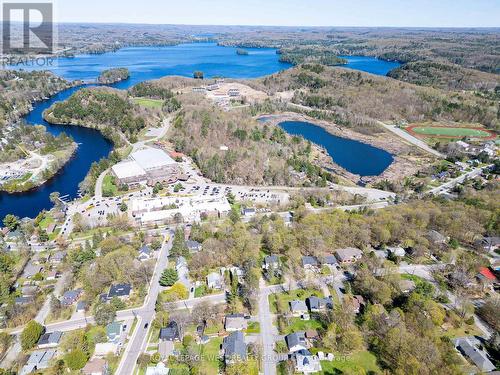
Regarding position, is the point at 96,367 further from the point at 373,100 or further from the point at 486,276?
the point at 373,100

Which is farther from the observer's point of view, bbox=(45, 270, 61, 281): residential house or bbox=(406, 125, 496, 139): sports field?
bbox=(406, 125, 496, 139): sports field

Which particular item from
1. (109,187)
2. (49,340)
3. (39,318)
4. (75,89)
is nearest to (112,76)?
(75,89)

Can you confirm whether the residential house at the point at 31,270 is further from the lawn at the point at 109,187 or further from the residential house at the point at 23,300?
the lawn at the point at 109,187

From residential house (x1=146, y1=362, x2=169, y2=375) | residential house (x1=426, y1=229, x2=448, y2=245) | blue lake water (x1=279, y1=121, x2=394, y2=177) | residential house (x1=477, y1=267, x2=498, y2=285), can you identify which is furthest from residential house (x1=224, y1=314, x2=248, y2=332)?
blue lake water (x1=279, y1=121, x2=394, y2=177)

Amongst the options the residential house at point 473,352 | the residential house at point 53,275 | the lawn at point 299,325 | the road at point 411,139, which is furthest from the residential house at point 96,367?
the road at point 411,139

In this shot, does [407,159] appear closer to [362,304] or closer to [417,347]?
[362,304]

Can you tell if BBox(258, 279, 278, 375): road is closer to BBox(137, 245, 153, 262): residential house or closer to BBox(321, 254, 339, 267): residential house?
BBox(321, 254, 339, 267): residential house
